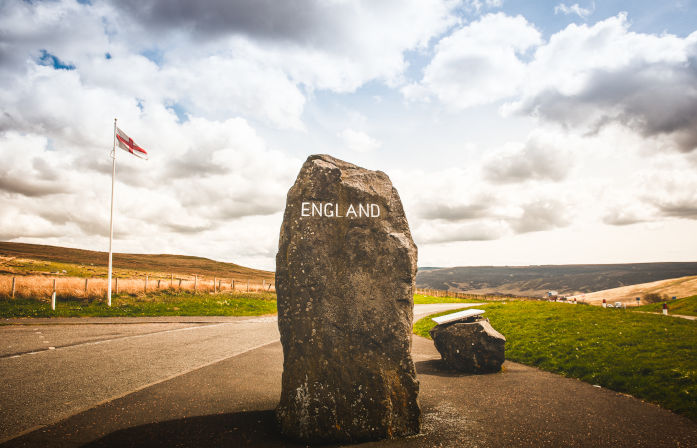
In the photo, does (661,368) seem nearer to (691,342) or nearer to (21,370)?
(691,342)

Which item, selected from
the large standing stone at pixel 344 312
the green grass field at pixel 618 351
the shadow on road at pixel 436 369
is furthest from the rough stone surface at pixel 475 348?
the large standing stone at pixel 344 312

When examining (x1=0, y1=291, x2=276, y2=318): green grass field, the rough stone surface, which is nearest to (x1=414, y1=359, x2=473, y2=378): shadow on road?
the rough stone surface

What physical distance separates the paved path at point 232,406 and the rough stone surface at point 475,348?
0.39m

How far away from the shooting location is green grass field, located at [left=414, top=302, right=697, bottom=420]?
8031 millimetres

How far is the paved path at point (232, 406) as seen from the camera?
216 inches

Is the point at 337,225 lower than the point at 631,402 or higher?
higher

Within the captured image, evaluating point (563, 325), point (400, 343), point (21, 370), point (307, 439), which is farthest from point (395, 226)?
point (563, 325)

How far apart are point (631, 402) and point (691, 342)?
524cm

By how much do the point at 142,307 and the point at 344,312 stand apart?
22.7 meters

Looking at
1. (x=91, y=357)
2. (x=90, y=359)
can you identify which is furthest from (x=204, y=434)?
Answer: (x=91, y=357)

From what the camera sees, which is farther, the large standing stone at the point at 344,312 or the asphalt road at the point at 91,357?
the asphalt road at the point at 91,357

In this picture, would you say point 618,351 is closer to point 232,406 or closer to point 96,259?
point 232,406

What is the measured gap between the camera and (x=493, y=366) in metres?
9.71

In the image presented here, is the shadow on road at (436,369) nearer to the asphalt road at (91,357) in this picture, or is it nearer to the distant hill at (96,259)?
the asphalt road at (91,357)
